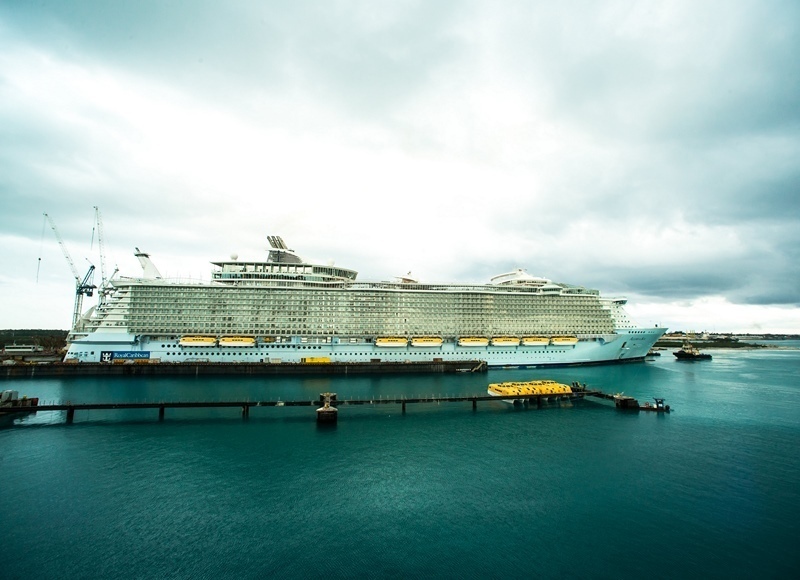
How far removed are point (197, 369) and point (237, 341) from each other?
22.1 ft

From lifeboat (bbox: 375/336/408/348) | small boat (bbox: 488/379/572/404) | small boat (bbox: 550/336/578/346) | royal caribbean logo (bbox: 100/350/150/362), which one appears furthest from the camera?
small boat (bbox: 550/336/578/346)

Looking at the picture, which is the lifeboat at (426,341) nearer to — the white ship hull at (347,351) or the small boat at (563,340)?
the white ship hull at (347,351)

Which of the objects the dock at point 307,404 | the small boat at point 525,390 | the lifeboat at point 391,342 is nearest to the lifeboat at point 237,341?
the lifeboat at point 391,342

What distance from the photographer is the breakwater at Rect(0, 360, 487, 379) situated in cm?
5684

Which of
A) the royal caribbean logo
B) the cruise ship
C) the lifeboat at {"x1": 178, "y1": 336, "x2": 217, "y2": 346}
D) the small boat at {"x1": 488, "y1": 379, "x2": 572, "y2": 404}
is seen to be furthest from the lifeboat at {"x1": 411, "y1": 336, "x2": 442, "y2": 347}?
the royal caribbean logo

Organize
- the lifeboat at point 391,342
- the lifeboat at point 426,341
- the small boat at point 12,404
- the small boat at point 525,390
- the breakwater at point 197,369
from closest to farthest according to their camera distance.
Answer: the small boat at point 12,404 → the small boat at point 525,390 → the breakwater at point 197,369 → the lifeboat at point 391,342 → the lifeboat at point 426,341

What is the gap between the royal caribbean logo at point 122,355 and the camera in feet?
194

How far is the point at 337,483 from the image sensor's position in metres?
20.8

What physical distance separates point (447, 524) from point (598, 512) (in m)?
7.13

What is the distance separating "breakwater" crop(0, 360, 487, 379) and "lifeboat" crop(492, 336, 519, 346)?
45.3ft

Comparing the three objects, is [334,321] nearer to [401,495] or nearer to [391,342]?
[391,342]

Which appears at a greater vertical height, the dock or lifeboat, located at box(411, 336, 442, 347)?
lifeboat, located at box(411, 336, 442, 347)

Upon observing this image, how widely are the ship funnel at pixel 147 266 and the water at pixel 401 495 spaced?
1415 inches

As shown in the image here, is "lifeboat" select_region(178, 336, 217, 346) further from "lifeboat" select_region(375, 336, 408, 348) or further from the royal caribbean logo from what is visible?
"lifeboat" select_region(375, 336, 408, 348)
